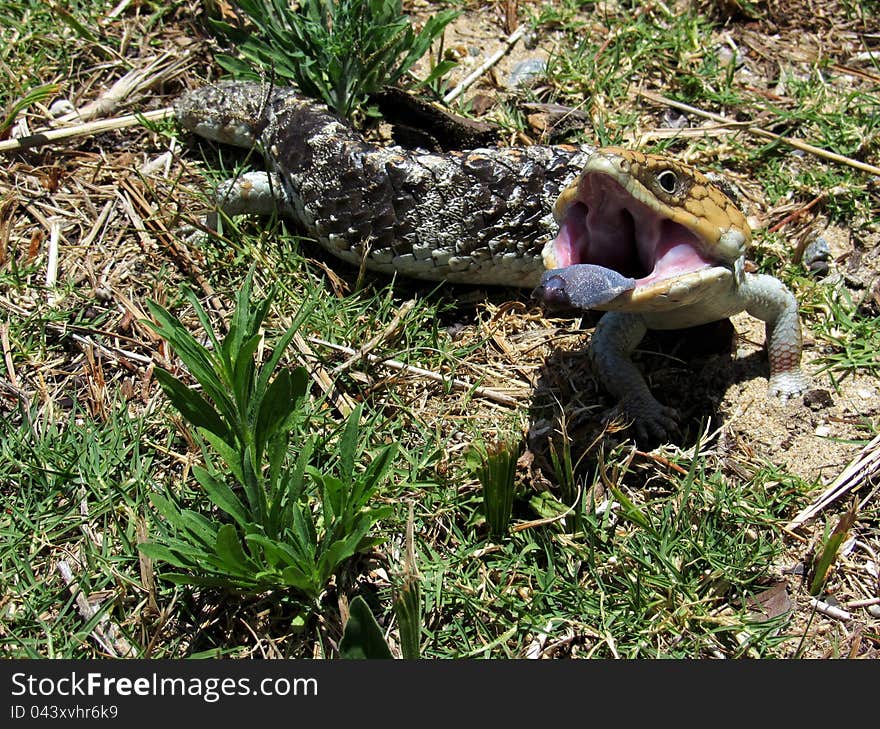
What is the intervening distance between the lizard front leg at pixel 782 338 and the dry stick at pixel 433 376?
0.97 m

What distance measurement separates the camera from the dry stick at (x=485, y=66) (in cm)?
489

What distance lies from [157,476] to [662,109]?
308 cm

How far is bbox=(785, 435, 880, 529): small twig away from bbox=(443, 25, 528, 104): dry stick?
266 cm

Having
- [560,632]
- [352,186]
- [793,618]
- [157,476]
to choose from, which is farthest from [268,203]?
[793,618]

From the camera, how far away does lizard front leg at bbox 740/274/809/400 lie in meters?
3.54

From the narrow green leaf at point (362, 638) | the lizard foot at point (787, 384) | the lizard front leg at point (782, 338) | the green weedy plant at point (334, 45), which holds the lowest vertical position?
the narrow green leaf at point (362, 638)

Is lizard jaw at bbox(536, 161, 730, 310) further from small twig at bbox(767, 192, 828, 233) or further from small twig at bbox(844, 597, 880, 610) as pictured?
small twig at bbox(767, 192, 828, 233)

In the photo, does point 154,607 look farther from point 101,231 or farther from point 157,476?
point 101,231

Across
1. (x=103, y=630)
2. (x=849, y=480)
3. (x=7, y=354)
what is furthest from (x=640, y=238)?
(x=7, y=354)

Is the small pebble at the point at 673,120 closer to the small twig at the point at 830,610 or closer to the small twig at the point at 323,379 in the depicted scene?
the small twig at the point at 323,379

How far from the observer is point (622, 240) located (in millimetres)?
3121

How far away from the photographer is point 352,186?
4.11m

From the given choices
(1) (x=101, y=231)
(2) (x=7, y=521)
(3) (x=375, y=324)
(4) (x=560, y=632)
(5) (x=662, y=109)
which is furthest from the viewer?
(5) (x=662, y=109)

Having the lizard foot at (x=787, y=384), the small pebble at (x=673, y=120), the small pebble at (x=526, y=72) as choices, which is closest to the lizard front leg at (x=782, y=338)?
the lizard foot at (x=787, y=384)
